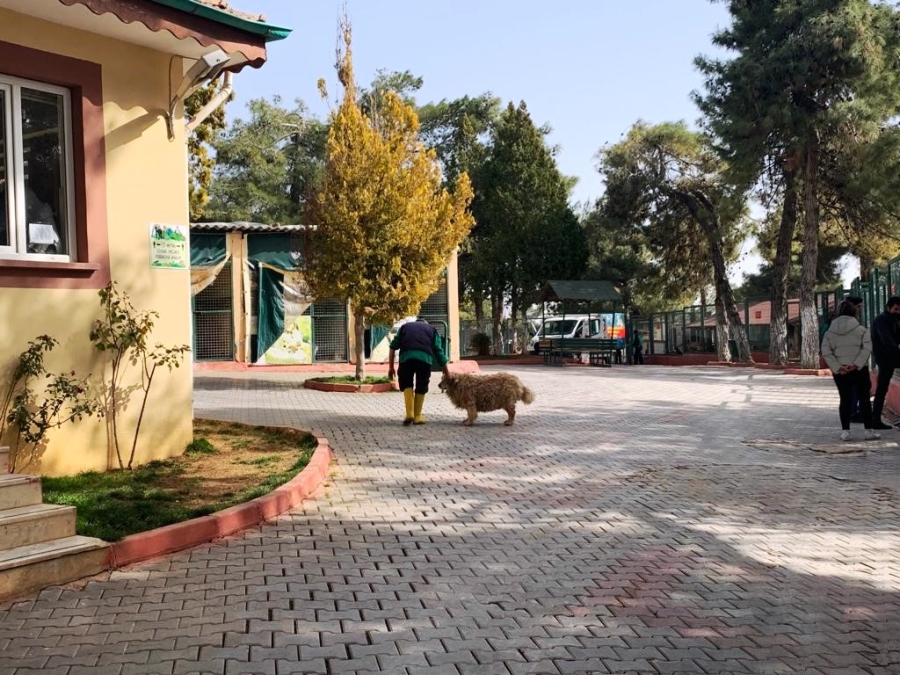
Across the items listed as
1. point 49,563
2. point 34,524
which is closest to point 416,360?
point 34,524

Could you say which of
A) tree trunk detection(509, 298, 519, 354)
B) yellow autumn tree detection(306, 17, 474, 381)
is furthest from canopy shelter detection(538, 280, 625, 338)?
yellow autumn tree detection(306, 17, 474, 381)

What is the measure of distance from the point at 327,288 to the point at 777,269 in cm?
1677

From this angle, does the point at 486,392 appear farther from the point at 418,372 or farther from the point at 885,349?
the point at 885,349

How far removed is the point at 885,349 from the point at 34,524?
1012 centimetres

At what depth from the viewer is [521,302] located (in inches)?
1507

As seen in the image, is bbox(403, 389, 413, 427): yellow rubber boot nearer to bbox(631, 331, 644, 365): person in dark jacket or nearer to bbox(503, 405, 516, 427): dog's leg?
bbox(503, 405, 516, 427): dog's leg

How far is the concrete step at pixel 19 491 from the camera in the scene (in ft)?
17.1

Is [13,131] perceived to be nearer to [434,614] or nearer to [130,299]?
[130,299]

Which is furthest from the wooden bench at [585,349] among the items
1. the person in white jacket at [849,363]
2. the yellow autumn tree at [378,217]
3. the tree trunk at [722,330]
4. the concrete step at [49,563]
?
the concrete step at [49,563]

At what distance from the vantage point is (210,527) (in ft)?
18.5

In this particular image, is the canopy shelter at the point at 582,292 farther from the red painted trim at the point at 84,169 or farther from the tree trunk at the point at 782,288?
the red painted trim at the point at 84,169

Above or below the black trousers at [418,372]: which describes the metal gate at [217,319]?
above

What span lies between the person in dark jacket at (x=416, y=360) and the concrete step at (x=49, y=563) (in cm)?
643

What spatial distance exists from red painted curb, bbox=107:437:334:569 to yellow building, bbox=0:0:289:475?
2067 mm
